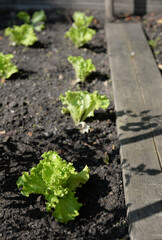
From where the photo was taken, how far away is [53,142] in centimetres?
325

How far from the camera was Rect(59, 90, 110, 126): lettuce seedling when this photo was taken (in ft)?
10.9

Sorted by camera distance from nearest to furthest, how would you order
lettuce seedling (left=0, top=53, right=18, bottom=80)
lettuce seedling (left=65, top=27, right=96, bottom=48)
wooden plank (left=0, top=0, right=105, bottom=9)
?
lettuce seedling (left=0, top=53, right=18, bottom=80)
lettuce seedling (left=65, top=27, right=96, bottom=48)
wooden plank (left=0, top=0, right=105, bottom=9)

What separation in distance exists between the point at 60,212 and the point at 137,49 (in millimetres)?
3453

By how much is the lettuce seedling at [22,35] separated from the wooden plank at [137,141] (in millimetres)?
1397

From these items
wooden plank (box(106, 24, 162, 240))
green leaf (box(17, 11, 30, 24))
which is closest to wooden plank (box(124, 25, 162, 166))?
wooden plank (box(106, 24, 162, 240))

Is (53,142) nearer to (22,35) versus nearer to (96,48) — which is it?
(96,48)

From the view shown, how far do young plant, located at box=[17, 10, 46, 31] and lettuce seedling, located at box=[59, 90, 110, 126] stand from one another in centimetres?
317

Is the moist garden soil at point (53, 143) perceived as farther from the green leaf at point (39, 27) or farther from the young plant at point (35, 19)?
the young plant at point (35, 19)

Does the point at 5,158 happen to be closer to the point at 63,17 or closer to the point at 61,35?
the point at 61,35

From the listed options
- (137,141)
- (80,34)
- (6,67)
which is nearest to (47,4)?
(80,34)

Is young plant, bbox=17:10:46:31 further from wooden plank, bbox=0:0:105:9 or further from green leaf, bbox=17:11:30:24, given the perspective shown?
wooden plank, bbox=0:0:105:9

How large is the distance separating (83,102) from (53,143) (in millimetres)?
583

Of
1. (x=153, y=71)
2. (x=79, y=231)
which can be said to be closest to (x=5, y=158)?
(x=79, y=231)

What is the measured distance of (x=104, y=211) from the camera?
8.29 feet
